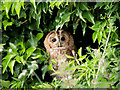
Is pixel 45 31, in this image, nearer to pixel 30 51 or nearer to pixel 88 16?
pixel 30 51

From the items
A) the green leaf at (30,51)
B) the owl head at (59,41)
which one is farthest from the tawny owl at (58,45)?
the green leaf at (30,51)

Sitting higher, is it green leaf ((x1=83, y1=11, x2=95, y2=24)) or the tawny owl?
green leaf ((x1=83, y1=11, x2=95, y2=24))

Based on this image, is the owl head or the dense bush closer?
the dense bush

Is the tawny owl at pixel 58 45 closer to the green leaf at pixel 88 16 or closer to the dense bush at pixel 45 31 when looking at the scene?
the dense bush at pixel 45 31

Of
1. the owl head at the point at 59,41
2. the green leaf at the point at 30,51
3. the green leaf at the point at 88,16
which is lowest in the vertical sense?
the green leaf at the point at 30,51

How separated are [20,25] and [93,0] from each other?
70 cm

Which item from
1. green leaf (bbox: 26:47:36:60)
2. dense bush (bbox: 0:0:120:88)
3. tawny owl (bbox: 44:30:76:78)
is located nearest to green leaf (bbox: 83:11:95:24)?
dense bush (bbox: 0:0:120:88)

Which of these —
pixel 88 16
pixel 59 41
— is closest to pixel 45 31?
pixel 59 41

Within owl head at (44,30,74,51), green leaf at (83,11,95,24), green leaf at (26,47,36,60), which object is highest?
green leaf at (83,11,95,24)

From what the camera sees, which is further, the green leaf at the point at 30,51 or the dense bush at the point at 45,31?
the green leaf at the point at 30,51

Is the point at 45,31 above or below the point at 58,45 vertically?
above

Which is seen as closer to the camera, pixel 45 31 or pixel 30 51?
pixel 30 51

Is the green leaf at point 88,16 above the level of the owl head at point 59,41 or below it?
above

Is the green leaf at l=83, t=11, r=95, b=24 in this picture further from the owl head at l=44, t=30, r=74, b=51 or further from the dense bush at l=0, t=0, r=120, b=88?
the owl head at l=44, t=30, r=74, b=51
